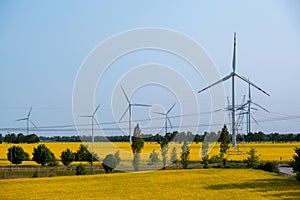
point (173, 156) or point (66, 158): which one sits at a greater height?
point (173, 156)

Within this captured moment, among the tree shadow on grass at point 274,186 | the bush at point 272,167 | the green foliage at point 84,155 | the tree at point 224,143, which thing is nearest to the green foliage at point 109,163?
the green foliage at point 84,155

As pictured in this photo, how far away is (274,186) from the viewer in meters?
46.4

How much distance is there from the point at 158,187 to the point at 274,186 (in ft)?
37.9

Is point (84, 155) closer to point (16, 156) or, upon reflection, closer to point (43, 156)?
point (43, 156)

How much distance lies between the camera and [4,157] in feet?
310

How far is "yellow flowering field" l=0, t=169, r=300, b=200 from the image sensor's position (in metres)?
39.6

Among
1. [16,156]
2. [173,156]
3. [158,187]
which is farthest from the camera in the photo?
[173,156]

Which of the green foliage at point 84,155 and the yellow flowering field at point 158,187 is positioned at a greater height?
the green foliage at point 84,155

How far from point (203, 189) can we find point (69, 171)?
26296 millimetres

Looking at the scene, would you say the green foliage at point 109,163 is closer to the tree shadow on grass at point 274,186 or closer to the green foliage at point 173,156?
the green foliage at point 173,156

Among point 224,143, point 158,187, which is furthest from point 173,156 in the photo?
point 158,187

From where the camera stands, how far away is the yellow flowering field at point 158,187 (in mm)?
39625

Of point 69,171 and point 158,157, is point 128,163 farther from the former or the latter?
point 69,171

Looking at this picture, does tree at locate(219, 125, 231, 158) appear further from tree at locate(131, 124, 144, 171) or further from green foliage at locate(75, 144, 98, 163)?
green foliage at locate(75, 144, 98, 163)
